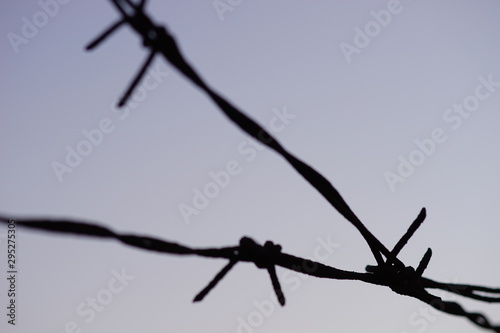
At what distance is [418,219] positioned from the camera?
208 centimetres

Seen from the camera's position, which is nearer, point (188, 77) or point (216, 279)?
point (188, 77)

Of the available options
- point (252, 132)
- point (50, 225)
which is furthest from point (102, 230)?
point (252, 132)

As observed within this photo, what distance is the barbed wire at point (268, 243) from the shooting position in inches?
49.1

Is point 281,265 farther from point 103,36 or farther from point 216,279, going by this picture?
point 103,36

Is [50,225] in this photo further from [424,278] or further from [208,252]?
[424,278]

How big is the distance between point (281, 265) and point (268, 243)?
9cm

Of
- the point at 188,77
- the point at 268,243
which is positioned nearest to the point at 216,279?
the point at 268,243

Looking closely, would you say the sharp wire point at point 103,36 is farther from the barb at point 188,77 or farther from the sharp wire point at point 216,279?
the sharp wire point at point 216,279

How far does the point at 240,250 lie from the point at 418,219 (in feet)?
2.84

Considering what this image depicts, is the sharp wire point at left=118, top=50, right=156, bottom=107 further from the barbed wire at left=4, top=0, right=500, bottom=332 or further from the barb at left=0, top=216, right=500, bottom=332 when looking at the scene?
the barb at left=0, top=216, right=500, bottom=332

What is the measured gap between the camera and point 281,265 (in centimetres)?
172

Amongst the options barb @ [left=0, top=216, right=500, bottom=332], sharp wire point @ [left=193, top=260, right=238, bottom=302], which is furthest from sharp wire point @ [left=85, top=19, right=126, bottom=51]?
sharp wire point @ [left=193, top=260, right=238, bottom=302]

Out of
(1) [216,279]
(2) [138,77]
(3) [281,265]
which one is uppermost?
(2) [138,77]

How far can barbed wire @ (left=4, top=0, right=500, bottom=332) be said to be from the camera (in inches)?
49.1
